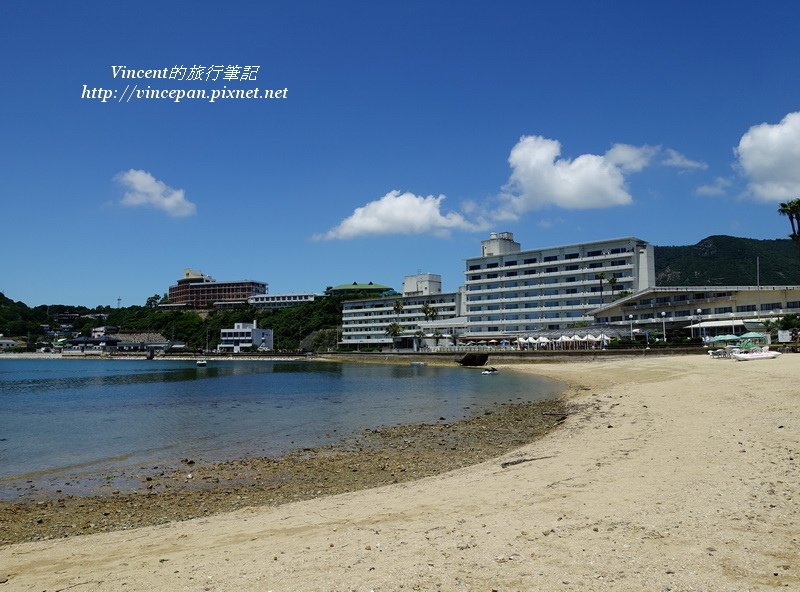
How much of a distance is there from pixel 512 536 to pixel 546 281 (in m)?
124

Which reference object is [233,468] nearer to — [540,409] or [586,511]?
[586,511]

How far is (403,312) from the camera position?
16712cm

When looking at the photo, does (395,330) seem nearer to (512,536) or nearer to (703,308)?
(703,308)

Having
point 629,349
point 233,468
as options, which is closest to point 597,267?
point 629,349

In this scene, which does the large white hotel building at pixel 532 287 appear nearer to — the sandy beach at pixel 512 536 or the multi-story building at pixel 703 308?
the multi-story building at pixel 703 308

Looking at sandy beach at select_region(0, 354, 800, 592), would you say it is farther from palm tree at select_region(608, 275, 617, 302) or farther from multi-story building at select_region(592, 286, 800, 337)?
palm tree at select_region(608, 275, 617, 302)

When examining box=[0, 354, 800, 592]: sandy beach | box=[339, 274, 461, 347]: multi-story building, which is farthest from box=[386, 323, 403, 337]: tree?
box=[0, 354, 800, 592]: sandy beach

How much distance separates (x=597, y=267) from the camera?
12188cm

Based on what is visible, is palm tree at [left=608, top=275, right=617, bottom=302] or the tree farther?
the tree

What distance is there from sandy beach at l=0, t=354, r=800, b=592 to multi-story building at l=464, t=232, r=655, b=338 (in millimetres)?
106876

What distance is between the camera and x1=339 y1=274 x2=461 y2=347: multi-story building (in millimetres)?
159750

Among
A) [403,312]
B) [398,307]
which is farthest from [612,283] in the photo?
[403,312]

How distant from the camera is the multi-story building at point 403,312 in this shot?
160m

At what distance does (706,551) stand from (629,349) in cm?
8002
